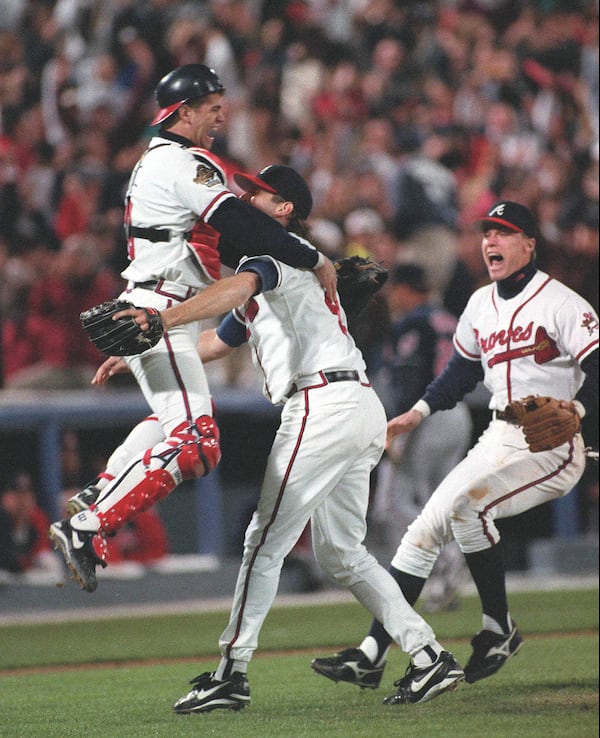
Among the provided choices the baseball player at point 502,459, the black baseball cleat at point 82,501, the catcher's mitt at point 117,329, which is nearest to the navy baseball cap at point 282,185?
the catcher's mitt at point 117,329

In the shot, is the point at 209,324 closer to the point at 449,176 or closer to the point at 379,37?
the point at 449,176

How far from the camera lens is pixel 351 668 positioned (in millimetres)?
5336

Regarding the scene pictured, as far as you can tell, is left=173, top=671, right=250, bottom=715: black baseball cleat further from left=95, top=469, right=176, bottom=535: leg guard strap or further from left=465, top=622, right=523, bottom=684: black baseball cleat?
left=465, top=622, right=523, bottom=684: black baseball cleat

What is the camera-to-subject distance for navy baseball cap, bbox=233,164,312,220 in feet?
16.8

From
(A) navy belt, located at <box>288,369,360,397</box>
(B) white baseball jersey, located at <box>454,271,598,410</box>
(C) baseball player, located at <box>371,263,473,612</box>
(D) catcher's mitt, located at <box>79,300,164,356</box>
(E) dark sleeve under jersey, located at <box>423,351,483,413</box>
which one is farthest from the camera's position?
(C) baseball player, located at <box>371,263,473,612</box>

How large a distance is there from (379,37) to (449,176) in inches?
141

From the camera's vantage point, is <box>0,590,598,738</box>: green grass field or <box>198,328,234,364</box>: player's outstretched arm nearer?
<box>0,590,598,738</box>: green grass field

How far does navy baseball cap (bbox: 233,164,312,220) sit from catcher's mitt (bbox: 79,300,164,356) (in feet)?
2.77

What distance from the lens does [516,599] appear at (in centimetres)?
951

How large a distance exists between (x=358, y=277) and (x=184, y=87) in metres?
1.06

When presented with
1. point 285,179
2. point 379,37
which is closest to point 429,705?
point 285,179

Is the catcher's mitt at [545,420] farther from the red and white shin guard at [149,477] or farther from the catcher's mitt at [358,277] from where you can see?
the red and white shin guard at [149,477]

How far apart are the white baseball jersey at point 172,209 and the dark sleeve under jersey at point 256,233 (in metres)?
0.12

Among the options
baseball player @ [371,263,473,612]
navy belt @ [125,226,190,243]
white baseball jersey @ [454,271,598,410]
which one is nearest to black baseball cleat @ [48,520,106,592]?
navy belt @ [125,226,190,243]
